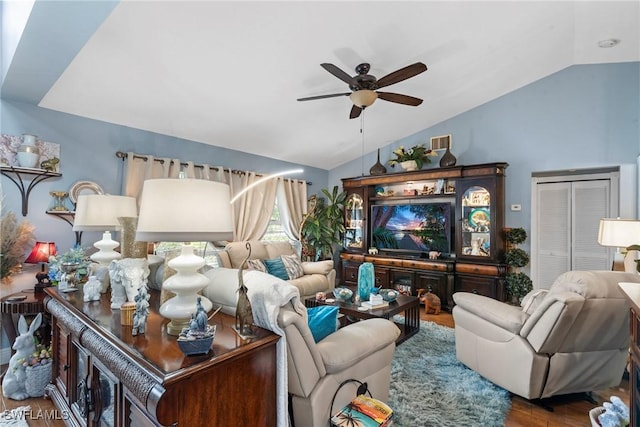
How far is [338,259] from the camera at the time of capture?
6141 mm

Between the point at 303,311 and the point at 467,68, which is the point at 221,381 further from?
the point at 467,68

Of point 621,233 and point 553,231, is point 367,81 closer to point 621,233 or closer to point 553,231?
point 621,233

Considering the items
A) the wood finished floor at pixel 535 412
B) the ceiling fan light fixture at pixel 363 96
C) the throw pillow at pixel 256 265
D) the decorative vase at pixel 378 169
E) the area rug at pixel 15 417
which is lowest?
the wood finished floor at pixel 535 412

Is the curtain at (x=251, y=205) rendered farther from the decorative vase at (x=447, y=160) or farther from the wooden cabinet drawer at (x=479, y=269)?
the wooden cabinet drawer at (x=479, y=269)

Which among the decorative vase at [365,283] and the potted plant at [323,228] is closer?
the decorative vase at [365,283]

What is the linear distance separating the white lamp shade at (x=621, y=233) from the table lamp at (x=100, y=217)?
4.15m

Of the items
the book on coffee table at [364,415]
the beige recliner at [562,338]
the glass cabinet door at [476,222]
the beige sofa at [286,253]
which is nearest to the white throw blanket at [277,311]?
the book on coffee table at [364,415]

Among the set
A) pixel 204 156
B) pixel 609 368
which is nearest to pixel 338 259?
pixel 204 156

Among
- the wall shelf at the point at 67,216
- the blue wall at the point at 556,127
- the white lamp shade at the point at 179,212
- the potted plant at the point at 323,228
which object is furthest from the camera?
the potted plant at the point at 323,228

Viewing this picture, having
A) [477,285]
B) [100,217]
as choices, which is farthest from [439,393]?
[100,217]

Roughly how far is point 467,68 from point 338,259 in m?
3.89

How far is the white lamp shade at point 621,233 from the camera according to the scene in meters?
2.67

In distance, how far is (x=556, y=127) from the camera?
162 inches

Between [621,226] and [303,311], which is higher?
[621,226]
